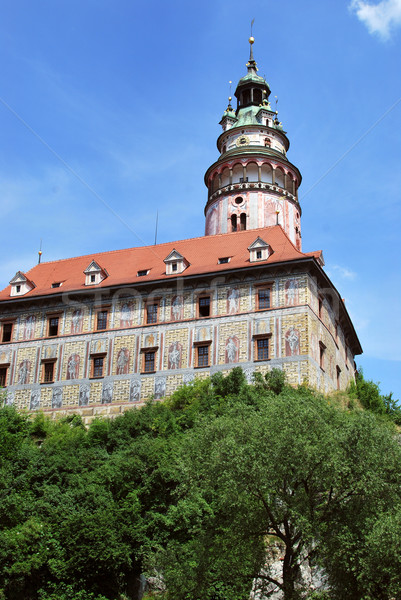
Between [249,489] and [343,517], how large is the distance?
8.05 ft

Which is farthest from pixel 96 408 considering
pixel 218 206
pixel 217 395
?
pixel 218 206

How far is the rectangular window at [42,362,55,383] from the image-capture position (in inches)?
1517

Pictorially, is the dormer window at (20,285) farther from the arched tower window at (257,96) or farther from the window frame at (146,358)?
the arched tower window at (257,96)

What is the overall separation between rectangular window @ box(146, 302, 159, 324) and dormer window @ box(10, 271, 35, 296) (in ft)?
24.2

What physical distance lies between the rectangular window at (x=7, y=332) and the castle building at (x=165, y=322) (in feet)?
0.20

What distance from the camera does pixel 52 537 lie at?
25484 millimetres

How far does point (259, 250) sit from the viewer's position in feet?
122

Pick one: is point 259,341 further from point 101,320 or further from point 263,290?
point 101,320

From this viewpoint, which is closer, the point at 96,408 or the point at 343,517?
the point at 343,517

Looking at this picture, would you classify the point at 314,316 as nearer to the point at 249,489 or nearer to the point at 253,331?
the point at 253,331

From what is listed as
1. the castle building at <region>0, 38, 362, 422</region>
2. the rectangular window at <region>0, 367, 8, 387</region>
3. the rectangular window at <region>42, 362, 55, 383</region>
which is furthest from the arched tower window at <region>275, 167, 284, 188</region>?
the rectangular window at <region>0, 367, 8, 387</region>

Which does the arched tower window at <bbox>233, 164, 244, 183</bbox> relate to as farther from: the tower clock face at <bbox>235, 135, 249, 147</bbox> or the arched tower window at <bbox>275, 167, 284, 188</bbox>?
the tower clock face at <bbox>235, 135, 249, 147</bbox>

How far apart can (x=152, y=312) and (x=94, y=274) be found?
13.8 ft

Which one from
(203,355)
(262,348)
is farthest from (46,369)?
(262,348)
